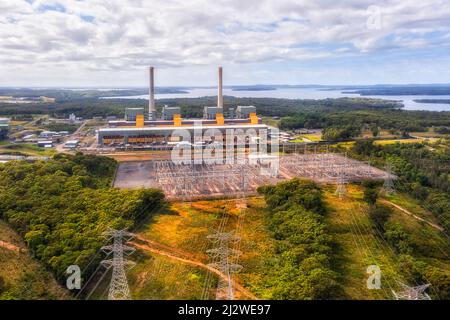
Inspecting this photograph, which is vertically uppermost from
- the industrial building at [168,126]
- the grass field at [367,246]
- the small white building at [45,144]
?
the industrial building at [168,126]

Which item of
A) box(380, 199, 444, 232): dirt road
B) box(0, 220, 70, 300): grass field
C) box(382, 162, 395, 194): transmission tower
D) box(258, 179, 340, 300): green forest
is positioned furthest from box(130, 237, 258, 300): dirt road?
box(382, 162, 395, 194): transmission tower

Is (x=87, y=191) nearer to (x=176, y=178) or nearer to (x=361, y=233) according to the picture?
(x=176, y=178)

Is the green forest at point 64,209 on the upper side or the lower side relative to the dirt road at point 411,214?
upper

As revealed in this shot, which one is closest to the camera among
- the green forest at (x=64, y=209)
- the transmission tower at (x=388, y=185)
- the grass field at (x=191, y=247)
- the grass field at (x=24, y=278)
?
the grass field at (x=24, y=278)

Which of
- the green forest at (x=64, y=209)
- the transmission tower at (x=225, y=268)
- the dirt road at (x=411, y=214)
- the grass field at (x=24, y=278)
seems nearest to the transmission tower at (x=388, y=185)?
the dirt road at (x=411, y=214)

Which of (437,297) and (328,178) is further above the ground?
(328,178)

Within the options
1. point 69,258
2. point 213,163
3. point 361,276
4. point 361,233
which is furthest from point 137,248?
point 213,163

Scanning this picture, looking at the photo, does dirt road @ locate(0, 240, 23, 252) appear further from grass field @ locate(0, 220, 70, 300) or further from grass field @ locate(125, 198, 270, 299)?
grass field @ locate(125, 198, 270, 299)

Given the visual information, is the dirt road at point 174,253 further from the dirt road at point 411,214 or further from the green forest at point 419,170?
the green forest at point 419,170
